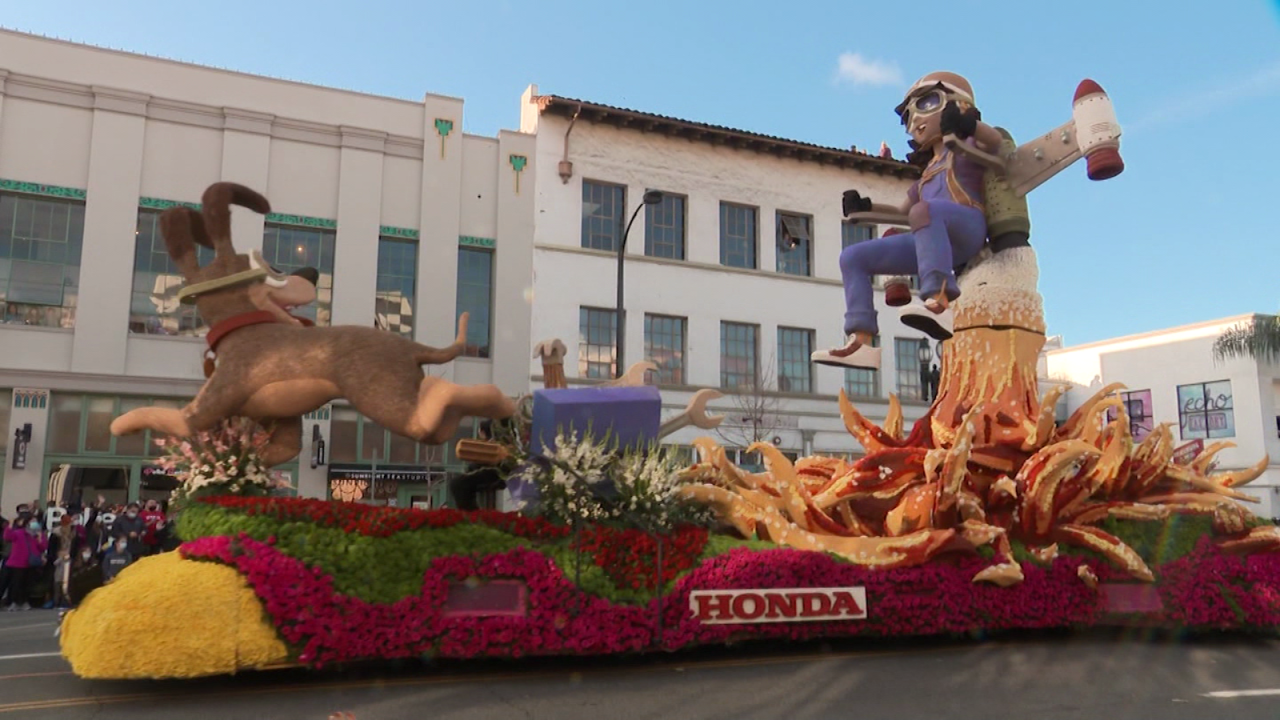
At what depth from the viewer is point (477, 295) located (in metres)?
23.5

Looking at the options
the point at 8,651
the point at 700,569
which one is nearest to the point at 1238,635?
the point at 700,569

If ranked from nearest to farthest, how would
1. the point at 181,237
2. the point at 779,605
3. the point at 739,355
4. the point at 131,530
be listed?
1. the point at 779,605
2. the point at 181,237
3. the point at 131,530
4. the point at 739,355

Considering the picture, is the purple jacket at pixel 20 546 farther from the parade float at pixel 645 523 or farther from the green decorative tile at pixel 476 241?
the green decorative tile at pixel 476 241

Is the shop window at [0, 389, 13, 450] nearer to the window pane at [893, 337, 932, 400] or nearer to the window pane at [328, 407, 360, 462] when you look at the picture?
the window pane at [328, 407, 360, 462]

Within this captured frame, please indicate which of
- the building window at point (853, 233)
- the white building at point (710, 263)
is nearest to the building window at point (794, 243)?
the white building at point (710, 263)

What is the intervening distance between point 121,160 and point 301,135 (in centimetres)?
383

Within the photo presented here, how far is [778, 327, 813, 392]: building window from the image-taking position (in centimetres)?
2678

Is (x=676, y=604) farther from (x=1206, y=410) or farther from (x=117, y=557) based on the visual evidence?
(x=1206, y=410)

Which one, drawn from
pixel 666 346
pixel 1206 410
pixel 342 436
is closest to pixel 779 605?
pixel 342 436

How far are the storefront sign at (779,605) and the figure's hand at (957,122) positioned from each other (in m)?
5.34

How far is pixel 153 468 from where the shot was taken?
66.0ft

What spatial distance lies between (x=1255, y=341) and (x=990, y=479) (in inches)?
1262

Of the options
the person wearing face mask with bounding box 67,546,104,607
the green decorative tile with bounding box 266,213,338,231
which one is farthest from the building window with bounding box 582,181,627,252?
the person wearing face mask with bounding box 67,546,104,607

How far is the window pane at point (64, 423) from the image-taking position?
64.1 feet
